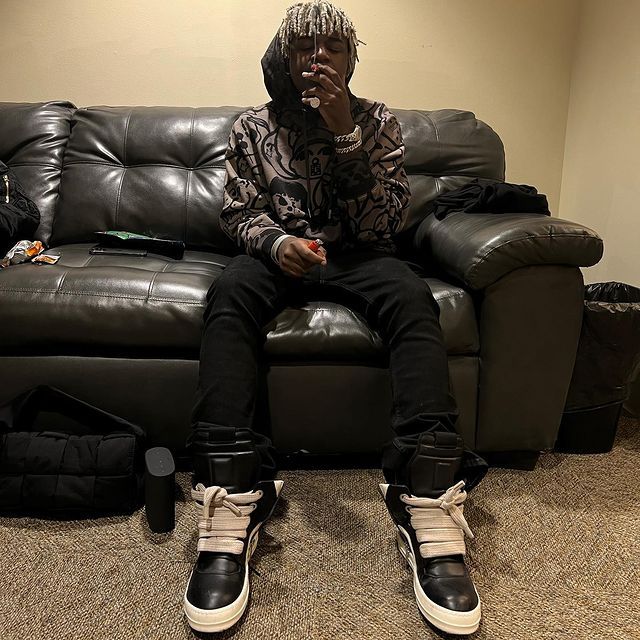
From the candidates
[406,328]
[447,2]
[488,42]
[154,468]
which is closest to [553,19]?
[488,42]

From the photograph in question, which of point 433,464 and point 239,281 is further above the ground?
point 239,281

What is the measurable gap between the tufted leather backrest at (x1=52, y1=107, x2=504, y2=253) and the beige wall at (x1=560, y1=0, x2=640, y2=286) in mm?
394

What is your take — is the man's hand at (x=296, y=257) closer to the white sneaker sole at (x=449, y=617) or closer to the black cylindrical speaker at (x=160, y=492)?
the black cylindrical speaker at (x=160, y=492)

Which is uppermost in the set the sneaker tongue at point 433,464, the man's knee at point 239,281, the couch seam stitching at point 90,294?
the man's knee at point 239,281

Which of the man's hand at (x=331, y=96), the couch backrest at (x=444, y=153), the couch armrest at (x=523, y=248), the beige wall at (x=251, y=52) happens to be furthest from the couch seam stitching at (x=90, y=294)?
the beige wall at (x=251, y=52)

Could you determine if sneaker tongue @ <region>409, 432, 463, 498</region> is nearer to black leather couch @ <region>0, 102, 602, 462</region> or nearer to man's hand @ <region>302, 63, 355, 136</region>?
black leather couch @ <region>0, 102, 602, 462</region>

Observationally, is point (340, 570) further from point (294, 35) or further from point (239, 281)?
point (294, 35)

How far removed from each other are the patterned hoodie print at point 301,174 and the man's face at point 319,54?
0.16 feet

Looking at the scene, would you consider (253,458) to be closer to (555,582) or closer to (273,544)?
(273,544)

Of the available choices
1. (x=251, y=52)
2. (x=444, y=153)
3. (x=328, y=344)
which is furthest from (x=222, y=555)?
(x=251, y=52)

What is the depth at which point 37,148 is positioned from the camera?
1.82m

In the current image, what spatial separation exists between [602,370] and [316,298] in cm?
73

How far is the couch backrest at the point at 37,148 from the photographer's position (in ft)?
5.87

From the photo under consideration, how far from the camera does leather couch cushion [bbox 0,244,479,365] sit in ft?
3.89
